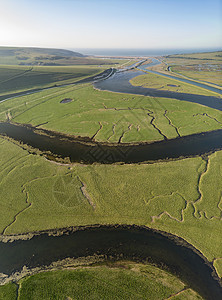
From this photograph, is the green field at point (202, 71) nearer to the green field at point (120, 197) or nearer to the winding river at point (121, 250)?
the green field at point (120, 197)

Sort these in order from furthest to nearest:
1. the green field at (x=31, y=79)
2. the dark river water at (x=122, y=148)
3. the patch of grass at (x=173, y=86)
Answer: the green field at (x=31, y=79), the patch of grass at (x=173, y=86), the dark river water at (x=122, y=148)

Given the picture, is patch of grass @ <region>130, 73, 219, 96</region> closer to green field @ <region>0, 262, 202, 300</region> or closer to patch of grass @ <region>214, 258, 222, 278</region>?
patch of grass @ <region>214, 258, 222, 278</region>

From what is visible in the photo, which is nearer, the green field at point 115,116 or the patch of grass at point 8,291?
the patch of grass at point 8,291

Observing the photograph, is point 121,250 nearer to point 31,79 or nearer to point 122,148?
point 122,148

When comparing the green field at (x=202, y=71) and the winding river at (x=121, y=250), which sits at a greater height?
the green field at (x=202, y=71)

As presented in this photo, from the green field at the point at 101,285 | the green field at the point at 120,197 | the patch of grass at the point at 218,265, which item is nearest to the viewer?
the green field at the point at 101,285

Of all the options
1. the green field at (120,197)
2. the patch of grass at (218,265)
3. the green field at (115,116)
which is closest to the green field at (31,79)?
the green field at (115,116)

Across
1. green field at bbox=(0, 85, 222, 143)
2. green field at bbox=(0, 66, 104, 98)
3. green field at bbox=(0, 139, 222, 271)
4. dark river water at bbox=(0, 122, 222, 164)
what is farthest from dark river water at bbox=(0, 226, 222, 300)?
green field at bbox=(0, 66, 104, 98)
